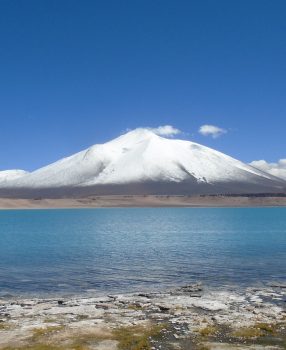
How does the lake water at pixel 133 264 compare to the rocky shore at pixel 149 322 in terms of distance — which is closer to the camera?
the rocky shore at pixel 149 322

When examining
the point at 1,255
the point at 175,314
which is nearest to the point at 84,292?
the point at 175,314

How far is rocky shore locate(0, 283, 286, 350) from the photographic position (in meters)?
21.5

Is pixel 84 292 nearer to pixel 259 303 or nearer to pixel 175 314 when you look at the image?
pixel 175 314

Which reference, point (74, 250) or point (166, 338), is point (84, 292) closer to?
point (166, 338)

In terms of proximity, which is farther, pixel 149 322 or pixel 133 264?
pixel 133 264

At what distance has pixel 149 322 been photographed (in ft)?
81.2

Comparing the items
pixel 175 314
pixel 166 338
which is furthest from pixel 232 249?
pixel 166 338

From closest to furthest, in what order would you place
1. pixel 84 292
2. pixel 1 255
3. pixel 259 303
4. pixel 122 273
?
pixel 259 303 < pixel 84 292 < pixel 122 273 < pixel 1 255

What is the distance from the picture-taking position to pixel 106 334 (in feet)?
74.5

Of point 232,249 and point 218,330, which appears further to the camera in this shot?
point 232,249

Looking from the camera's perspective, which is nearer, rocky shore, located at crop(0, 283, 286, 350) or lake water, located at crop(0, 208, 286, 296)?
rocky shore, located at crop(0, 283, 286, 350)

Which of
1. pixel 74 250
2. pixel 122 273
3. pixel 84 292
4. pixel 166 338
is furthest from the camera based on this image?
pixel 74 250

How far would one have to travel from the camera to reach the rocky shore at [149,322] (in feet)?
70.5

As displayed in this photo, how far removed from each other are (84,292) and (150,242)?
37.4 meters
